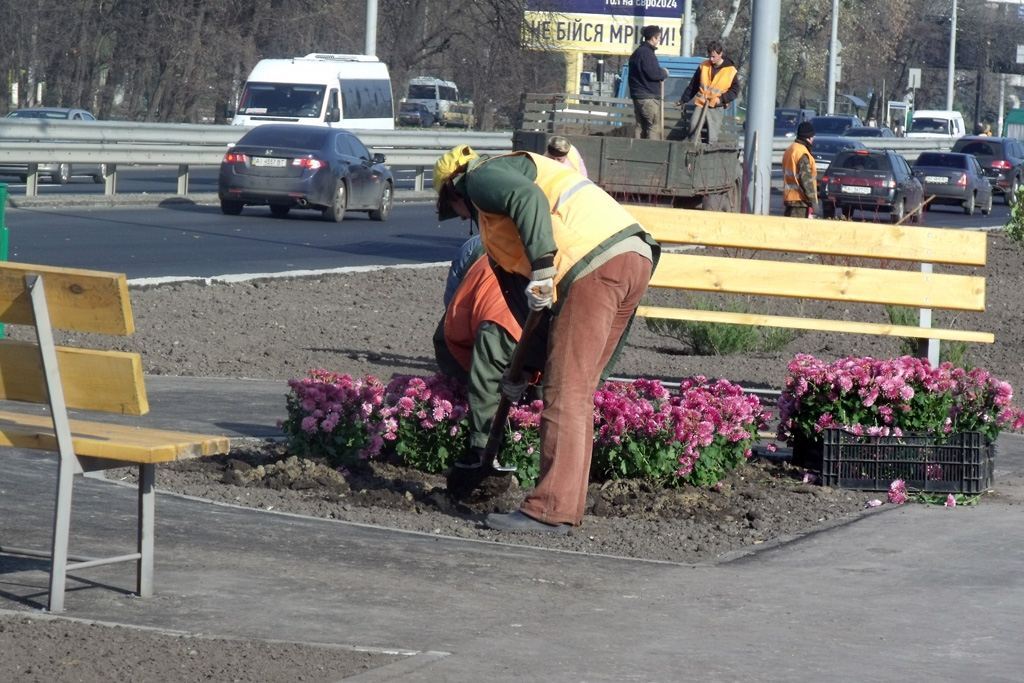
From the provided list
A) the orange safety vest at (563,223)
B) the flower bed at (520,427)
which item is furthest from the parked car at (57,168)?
the orange safety vest at (563,223)

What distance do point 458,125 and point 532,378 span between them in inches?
Result: 2519

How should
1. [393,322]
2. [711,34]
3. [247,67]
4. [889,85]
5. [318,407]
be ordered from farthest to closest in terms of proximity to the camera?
[889,85]
[711,34]
[247,67]
[393,322]
[318,407]

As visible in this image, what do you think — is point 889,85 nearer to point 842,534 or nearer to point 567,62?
point 567,62

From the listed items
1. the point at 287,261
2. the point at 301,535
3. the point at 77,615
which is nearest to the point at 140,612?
the point at 77,615

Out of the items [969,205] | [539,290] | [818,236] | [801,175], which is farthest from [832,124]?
[539,290]

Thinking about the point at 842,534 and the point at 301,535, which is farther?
the point at 842,534

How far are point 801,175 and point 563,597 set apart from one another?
15.8 m

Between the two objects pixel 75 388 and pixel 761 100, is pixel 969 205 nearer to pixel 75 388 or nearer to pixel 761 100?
pixel 761 100

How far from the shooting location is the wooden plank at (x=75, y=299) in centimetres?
518

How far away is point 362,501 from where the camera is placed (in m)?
7.07

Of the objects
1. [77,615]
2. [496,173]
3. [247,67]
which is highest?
[247,67]

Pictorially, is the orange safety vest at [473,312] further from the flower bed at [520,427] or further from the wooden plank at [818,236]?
the wooden plank at [818,236]

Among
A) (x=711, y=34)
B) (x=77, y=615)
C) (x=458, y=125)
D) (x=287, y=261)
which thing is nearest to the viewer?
(x=77, y=615)

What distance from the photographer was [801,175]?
68.4ft
